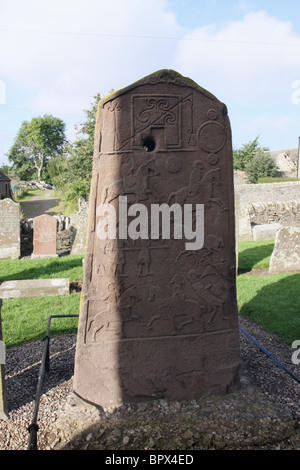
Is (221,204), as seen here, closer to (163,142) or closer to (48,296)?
(163,142)

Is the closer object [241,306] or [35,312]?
[35,312]

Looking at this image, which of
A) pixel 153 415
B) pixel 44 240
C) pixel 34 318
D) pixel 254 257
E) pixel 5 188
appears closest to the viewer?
pixel 153 415

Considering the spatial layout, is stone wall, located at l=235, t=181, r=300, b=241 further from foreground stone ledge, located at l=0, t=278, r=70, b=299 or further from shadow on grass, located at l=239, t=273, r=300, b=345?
foreground stone ledge, located at l=0, t=278, r=70, b=299

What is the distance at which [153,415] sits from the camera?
2.76 m

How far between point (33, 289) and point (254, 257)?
611 centimetres

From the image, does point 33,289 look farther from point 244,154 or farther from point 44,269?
point 244,154

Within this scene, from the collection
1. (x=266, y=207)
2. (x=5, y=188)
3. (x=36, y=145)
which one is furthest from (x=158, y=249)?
(x=36, y=145)

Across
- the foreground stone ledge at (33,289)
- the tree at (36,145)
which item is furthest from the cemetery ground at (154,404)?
the tree at (36,145)

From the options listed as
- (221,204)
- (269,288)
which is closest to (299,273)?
(269,288)

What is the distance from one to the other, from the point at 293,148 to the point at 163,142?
4281cm

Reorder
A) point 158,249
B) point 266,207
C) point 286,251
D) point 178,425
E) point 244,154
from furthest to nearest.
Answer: point 244,154 → point 266,207 → point 286,251 → point 158,249 → point 178,425

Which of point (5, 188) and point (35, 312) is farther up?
point (5, 188)

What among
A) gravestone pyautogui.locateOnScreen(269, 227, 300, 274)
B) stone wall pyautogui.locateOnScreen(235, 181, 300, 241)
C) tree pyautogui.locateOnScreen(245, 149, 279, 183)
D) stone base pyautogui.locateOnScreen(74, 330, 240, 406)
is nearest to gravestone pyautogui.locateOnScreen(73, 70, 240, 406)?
stone base pyautogui.locateOnScreen(74, 330, 240, 406)

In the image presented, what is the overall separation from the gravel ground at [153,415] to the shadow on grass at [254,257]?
16.8 ft
